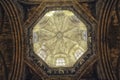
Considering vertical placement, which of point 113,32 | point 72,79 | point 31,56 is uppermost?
point 113,32

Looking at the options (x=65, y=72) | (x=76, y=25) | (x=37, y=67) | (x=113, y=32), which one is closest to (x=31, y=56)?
(x=37, y=67)

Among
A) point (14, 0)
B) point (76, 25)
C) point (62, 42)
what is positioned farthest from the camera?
point (62, 42)

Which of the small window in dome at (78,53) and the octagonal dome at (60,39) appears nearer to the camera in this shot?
the octagonal dome at (60,39)

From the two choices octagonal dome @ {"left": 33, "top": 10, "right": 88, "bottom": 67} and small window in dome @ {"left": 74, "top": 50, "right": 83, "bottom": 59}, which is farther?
small window in dome @ {"left": 74, "top": 50, "right": 83, "bottom": 59}

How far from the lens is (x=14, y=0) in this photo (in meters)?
18.5

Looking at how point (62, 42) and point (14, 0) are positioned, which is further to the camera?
point (62, 42)

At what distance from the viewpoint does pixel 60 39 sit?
31578mm

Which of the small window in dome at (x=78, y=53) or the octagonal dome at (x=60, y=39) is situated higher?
the octagonal dome at (x=60, y=39)

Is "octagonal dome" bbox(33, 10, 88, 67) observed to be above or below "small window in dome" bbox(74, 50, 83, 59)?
above

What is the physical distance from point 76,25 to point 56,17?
73.5 inches

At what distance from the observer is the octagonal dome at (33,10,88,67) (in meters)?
28.6

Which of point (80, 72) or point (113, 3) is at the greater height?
point (113, 3)

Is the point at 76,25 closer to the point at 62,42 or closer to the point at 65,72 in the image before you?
the point at 62,42

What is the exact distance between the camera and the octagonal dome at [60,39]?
93.8 feet
